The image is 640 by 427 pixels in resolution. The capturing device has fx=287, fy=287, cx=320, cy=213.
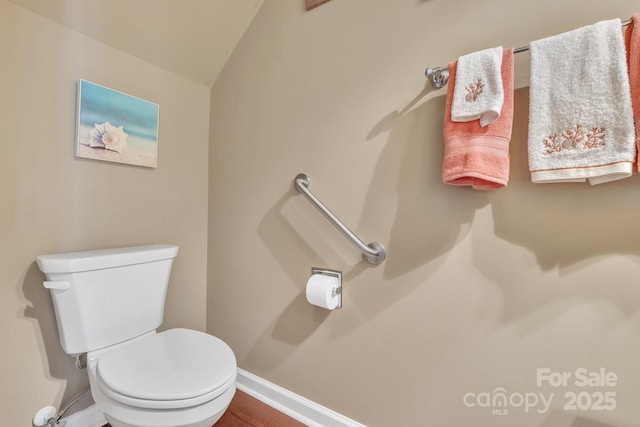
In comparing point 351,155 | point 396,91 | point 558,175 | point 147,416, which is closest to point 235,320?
point 147,416

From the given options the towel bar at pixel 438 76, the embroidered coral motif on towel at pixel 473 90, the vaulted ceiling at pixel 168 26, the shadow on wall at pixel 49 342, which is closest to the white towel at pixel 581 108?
the embroidered coral motif on towel at pixel 473 90

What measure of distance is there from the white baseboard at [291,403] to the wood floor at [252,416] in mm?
24

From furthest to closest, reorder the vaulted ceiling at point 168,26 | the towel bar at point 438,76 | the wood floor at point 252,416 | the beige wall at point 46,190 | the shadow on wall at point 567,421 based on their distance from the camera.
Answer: the wood floor at point 252,416 → the vaulted ceiling at point 168,26 → the beige wall at point 46,190 → the towel bar at point 438,76 → the shadow on wall at point 567,421

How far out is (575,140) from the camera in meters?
0.75

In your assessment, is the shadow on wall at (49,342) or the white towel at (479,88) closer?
the white towel at (479,88)

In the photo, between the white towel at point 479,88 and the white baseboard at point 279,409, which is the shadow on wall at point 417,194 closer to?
the white towel at point 479,88

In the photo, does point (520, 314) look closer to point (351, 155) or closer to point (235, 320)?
point (351, 155)

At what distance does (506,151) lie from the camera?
843mm

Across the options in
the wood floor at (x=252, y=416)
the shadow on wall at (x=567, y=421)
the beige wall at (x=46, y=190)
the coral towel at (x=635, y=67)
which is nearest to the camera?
the coral towel at (x=635, y=67)

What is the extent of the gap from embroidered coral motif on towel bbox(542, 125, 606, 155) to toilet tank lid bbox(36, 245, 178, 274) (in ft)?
4.80

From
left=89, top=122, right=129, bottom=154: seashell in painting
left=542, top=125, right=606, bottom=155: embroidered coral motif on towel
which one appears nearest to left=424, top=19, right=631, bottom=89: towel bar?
left=542, top=125, right=606, bottom=155: embroidered coral motif on towel

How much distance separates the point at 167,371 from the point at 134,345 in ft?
0.82

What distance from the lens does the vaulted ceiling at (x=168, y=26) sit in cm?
120

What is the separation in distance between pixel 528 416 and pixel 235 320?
1.34 metres
